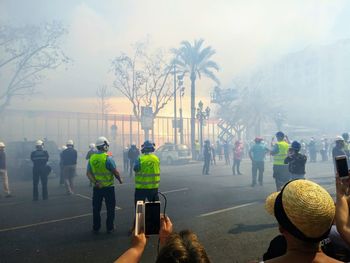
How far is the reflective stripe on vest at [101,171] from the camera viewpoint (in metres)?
5.46

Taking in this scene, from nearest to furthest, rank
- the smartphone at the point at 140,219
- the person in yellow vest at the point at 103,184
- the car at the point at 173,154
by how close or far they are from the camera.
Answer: the smartphone at the point at 140,219 < the person in yellow vest at the point at 103,184 < the car at the point at 173,154

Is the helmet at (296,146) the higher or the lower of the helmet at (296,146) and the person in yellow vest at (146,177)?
the higher

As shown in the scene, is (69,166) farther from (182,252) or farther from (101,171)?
(182,252)

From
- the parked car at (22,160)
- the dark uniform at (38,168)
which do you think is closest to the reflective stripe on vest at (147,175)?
the dark uniform at (38,168)

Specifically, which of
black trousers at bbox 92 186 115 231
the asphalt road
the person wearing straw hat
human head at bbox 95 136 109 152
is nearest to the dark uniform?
the asphalt road

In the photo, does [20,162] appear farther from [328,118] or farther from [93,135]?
[328,118]

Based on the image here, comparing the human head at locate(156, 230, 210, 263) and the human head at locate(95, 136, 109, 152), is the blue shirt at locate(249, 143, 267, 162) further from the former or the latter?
the human head at locate(156, 230, 210, 263)

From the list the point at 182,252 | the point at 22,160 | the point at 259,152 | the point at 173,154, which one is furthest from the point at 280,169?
the point at 173,154

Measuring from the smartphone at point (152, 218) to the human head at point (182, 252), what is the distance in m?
0.31

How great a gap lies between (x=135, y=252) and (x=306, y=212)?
2.55ft

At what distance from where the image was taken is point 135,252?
1469 millimetres

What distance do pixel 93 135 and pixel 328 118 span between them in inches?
2006

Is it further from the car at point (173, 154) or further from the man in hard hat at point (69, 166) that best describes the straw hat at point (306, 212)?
the car at point (173, 154)

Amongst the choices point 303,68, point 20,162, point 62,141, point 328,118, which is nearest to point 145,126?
point 62,141
